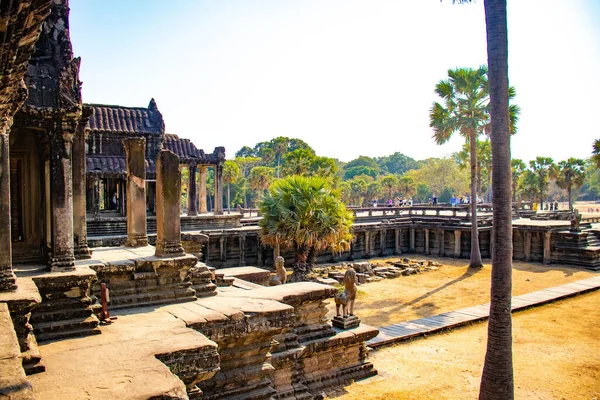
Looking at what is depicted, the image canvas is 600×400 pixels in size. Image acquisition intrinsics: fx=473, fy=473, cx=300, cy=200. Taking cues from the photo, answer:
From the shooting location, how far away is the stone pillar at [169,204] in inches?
385

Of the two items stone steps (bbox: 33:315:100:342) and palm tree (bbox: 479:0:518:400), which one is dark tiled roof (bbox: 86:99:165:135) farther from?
palm tree (bbox: 479:0:518:400)

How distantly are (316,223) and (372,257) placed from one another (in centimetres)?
986

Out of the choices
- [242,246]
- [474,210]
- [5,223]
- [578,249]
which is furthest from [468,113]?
[5,223]

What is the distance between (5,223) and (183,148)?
681 inches

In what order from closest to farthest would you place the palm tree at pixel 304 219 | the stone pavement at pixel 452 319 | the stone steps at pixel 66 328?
the stone steps at pixel 66 328 → the stone pavement at pixel 452 319 → the palm tree at pixel 304 219

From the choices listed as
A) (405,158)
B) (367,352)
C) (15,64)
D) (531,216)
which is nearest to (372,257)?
(531,216)

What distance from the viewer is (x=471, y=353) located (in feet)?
35.0

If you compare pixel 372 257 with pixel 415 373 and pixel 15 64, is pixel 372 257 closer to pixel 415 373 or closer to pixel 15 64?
pixel 415 373

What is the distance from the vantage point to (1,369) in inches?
150

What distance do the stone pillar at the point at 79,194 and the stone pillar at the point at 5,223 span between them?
2478mm

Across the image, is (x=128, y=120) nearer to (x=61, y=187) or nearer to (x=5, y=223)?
(x=61, y=187)

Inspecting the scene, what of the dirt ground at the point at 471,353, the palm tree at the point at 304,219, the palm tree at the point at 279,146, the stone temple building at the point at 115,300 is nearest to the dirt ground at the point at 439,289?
the dirt ground at the point at 471,353

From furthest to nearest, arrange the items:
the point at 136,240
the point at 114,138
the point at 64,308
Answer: the point at 114,138, the point at 136,240, the point at 64,308

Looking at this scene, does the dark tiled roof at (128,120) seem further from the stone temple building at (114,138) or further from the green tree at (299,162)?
the green tree at (299,162)
